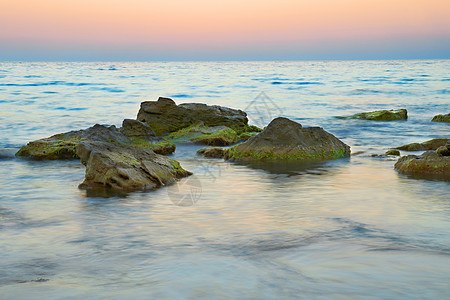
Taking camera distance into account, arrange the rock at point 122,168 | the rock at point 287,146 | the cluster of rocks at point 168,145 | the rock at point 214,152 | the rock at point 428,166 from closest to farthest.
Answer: the rock at point 122,168
the cluster of rocks at point 168,145
the rock at point 428,166
the rock at point 287,146
the rock at point 214,152

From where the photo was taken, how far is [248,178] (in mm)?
8758

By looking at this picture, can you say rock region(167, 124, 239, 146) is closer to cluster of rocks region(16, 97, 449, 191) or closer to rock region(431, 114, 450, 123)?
cluster of rocks region(16, 97, 449, 191)

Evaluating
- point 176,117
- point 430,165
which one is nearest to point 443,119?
point 176,117

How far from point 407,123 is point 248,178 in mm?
11313

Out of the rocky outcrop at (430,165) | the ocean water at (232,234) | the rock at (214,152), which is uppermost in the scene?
the rocky outcrop at (430,165)

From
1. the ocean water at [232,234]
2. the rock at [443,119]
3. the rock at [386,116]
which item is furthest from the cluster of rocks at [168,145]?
the rock at [443,119]

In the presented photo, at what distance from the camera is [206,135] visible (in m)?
13.2

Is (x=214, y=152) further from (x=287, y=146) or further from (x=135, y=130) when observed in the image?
(x=135, y=130)

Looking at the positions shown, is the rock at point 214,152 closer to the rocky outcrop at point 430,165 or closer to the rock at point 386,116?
the rocky outcrop at point 430,165

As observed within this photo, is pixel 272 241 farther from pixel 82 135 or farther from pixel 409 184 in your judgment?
pixel 82 135

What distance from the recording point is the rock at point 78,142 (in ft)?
35.0

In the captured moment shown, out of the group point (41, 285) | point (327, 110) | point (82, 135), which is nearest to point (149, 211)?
point (41, 285)

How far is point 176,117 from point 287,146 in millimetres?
4926

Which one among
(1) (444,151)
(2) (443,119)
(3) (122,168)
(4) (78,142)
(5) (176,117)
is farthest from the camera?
(2) (443,119)
